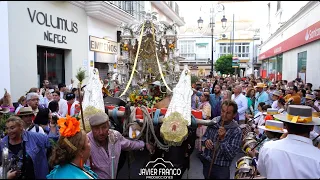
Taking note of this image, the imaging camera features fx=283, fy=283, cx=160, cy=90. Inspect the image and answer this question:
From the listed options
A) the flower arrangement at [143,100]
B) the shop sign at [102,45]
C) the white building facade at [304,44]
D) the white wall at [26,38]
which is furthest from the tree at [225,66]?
the flower arrangement at [143,100]

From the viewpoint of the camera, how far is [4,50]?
8.66 meters

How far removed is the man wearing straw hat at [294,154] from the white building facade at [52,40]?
258 inches

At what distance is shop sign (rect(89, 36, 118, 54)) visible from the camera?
14.2m

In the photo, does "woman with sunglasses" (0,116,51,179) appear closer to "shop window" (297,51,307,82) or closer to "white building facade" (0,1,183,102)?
"white building facade" (0,1,183,102)

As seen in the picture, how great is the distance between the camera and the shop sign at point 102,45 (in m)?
14.2

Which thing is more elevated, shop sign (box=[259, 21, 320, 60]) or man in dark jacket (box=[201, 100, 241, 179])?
shop sign (box=[259, 21, 320, 60])

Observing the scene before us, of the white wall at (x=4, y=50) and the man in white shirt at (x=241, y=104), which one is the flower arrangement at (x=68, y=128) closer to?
the man in white shirt at (x=241, y=104)

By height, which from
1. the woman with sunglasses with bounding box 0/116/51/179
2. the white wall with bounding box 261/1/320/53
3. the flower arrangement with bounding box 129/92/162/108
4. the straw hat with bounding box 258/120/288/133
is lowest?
the woman with sunglasses with bounding box 0/116/51/179

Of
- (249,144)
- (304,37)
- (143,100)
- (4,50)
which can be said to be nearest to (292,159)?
(249,144)

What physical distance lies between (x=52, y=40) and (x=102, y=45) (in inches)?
174

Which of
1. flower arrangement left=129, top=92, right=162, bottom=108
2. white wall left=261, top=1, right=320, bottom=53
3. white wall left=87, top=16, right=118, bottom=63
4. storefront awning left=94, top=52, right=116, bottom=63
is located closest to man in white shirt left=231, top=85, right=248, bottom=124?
flower arrangement left=129, top=92, right=162, bottom=108

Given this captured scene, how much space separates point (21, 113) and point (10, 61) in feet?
18.9

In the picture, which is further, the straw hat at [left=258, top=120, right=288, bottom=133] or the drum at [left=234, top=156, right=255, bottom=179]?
the straw hat at [left=258, top=120, right=288, bottom=133]

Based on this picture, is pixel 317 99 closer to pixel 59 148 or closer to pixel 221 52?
pixel 59 148
